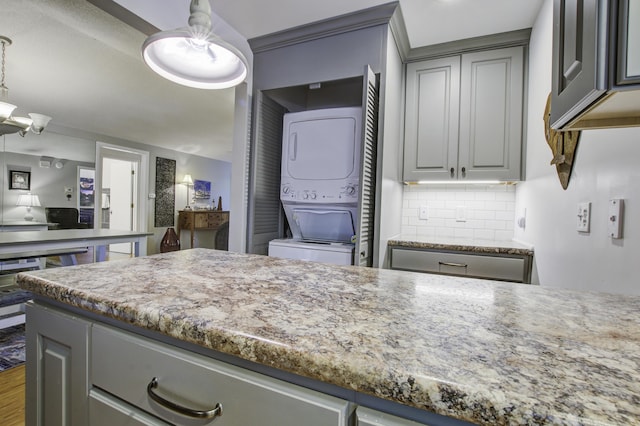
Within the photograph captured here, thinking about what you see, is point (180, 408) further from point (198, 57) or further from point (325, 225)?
point (325, 225)

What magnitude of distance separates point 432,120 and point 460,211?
0.79 meters

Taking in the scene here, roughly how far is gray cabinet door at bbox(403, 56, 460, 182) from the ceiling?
0.71ft

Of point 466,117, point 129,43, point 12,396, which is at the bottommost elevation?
point 12,396

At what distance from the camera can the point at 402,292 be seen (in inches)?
30.7

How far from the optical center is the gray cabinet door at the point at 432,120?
2316 millimetres

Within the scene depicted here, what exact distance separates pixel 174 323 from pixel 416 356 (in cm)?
42

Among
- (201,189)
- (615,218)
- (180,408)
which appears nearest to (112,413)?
(180,408)

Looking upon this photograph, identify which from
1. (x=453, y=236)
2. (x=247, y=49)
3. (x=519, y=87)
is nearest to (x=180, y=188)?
(x=247, y=49)

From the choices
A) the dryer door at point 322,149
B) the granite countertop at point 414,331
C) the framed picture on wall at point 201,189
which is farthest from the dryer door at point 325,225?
the framed picture on wall at point 201,189

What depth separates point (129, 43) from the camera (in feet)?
7.94

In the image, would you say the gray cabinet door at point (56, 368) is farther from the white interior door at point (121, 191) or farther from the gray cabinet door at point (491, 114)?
the white interior door at point (121, 191)

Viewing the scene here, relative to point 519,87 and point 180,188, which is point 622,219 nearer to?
point 519,87

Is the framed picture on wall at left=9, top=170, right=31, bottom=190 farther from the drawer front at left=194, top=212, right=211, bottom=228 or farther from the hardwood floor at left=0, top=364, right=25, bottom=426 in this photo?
the hardwood floor at left=0, top=364, right=25, bottom=426

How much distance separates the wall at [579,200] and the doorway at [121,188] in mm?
6304
